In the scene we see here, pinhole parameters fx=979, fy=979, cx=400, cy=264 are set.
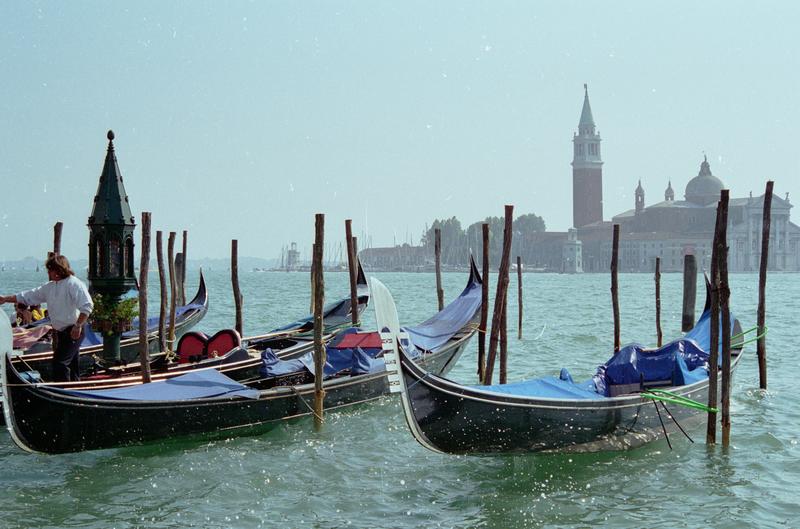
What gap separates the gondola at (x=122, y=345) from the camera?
7.12 meters

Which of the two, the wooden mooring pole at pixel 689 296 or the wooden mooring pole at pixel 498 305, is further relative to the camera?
the wooden mooring pole at pixel 689 296

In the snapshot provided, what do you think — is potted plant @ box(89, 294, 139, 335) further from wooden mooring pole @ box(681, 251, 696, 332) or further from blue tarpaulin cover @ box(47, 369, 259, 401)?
wooden mooring pole @ box(681, 251, 696, 332)

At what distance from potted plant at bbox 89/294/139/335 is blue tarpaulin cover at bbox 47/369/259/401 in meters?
1.12

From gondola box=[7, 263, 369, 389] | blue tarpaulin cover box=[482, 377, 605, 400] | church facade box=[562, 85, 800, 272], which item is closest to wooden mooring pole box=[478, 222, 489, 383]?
gondola box=[7, 263, 369, 389]

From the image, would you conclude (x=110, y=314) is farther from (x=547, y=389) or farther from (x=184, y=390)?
(x=547, y=389)

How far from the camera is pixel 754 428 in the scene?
6824 millimetres

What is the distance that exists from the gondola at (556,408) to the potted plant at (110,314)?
2.88 metres

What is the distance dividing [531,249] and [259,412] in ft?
263

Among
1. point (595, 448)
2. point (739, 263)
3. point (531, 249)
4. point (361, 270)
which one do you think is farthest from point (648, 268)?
point (595, 448)

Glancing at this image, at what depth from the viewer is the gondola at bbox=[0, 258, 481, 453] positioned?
5141mm

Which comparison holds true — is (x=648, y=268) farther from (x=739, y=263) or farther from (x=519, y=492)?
(x=519, y=492)

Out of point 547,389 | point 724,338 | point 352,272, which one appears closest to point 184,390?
point 547,389

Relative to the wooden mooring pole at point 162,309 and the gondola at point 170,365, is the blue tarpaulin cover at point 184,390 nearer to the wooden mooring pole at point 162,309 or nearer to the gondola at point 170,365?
the gondola at point 170,365

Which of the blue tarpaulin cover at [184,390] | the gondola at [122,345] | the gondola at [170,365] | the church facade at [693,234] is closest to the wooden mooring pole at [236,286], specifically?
the gondola at [122,345]
